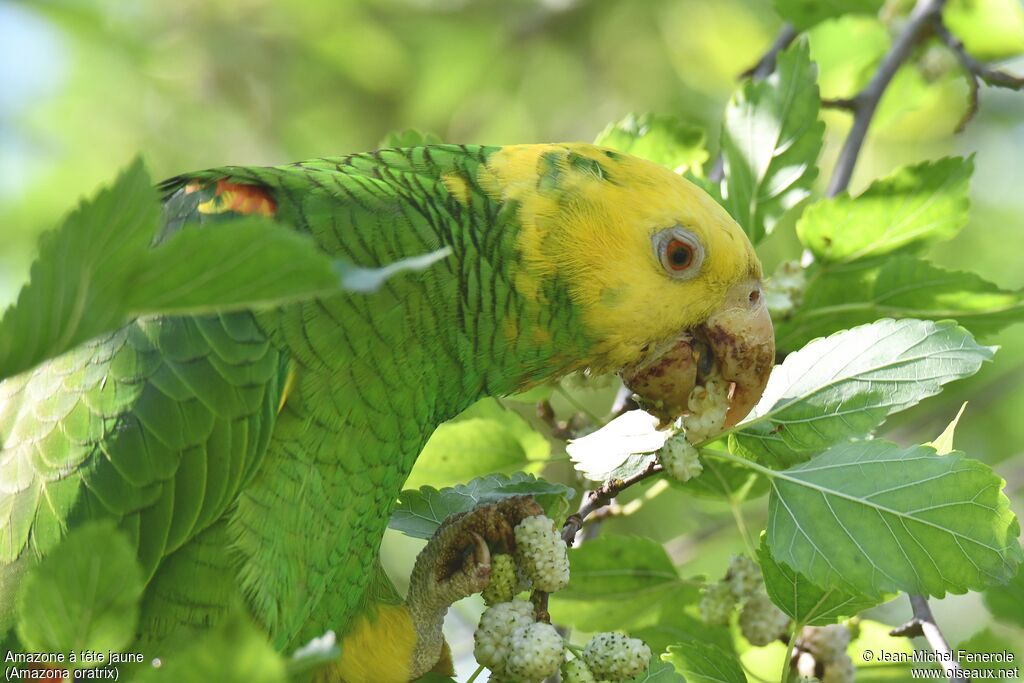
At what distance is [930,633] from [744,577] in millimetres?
443

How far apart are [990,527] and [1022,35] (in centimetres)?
221

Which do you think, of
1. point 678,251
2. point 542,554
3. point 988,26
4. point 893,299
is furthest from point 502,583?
point 988,26

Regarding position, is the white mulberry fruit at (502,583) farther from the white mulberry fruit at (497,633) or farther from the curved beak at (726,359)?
the curved beak at (726,359)

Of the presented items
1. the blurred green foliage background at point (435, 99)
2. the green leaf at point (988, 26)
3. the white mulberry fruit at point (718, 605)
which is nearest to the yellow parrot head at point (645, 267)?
the white mulberry fruit at point (718, 605)

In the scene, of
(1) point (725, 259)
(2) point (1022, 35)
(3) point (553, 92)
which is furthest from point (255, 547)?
(3) point (553, 92)

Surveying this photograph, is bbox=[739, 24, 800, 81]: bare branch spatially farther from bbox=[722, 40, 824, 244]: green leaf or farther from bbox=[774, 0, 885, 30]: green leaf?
bbox=[722, 40, 824, 244]: green leaf

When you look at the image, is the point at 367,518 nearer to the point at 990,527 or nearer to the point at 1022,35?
the point at 990,527

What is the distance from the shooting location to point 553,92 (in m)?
6.04

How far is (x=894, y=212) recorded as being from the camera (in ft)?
8.91

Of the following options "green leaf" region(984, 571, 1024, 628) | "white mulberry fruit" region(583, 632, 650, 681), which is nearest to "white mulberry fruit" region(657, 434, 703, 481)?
"white mulberry fruit" region(583, 632, 650, 681)

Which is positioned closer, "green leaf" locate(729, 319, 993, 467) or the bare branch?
"green leaf" locate(729, 319, 993, 467)

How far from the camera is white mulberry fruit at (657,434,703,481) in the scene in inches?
87.1

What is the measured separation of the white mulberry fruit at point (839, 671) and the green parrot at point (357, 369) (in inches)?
25.8

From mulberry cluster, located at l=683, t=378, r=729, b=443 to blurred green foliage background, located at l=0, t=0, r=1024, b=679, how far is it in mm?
1980
